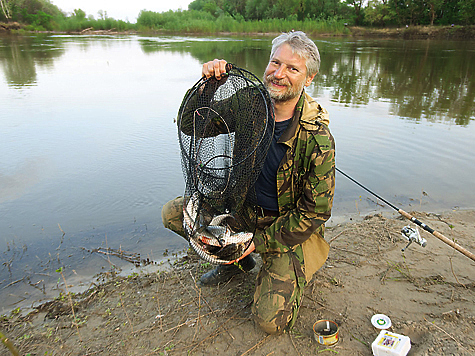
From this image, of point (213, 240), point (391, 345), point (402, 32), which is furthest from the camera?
point (402, 32)

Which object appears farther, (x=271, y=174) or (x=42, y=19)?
(x=42, y=19)

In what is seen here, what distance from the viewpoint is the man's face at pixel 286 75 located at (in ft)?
8.68

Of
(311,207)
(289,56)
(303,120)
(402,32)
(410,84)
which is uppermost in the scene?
(402,32)

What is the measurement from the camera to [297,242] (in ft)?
8.64

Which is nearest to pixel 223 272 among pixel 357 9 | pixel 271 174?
pixel 271 174

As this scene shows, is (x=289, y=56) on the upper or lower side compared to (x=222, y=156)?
upper

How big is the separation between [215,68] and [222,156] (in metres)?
0.67

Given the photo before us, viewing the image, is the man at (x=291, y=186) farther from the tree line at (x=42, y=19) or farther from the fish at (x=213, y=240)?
the tree line at (x=42, y=19)

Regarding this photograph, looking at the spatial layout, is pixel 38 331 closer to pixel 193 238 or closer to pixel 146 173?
pixel 193 238

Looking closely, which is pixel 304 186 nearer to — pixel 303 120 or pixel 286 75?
pixel 303 120

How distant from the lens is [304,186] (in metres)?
2.65

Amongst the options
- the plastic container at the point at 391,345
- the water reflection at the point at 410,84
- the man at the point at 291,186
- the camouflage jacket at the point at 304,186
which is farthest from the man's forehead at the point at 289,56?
the water reflection at the point at 410,84

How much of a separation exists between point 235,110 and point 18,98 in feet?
29.2

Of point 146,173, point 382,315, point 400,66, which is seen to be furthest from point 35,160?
point 400,66
